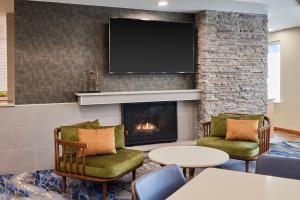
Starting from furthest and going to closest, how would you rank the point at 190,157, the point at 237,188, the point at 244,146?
the point at 244,146
the point at 190,157
the point at 237,188

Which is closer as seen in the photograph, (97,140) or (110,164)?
(110,164)

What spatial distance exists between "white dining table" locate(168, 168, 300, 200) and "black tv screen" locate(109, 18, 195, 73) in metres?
3.38

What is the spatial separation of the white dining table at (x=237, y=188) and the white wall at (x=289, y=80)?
19.5 ft

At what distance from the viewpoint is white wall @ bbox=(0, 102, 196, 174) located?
14.2ft

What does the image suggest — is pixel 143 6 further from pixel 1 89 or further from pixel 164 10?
pixel 1 89

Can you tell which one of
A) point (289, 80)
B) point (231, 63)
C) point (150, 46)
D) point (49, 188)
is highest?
point (150, 46)

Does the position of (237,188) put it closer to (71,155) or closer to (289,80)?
(71,155)

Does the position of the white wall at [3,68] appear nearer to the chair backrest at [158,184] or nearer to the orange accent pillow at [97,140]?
the orange accent pillow at [97,140]

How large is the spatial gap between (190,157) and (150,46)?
92.1 inches

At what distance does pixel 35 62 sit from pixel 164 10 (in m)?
2.22

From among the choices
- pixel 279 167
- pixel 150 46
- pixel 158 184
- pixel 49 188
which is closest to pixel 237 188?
pixel 158 184

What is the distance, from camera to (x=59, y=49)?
4.68 meters

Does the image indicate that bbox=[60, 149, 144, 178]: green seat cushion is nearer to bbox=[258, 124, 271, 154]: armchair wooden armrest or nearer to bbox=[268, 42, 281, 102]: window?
bbox=[258, 124, 271, 154]: armchair wooden armrest

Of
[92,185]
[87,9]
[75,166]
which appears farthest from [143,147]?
[87,9]
